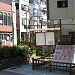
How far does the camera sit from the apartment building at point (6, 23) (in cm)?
5938

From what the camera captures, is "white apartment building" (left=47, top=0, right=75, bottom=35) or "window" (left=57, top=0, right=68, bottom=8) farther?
"window" (left=57, top=0, right=68, bottom=8)

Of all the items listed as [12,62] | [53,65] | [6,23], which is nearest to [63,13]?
[12,62]

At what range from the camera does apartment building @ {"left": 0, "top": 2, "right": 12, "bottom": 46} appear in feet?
195

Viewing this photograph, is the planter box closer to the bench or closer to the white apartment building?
the bench

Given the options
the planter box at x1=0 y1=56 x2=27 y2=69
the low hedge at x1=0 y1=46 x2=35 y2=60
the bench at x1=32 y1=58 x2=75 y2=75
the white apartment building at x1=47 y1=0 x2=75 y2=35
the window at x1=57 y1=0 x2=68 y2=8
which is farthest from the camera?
the window at x1=57 y1=0 x2=68 y2=8

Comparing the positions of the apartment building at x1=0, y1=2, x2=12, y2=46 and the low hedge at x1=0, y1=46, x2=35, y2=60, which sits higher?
the apartment building at x1=0, y1=2, x2=12, y2=46

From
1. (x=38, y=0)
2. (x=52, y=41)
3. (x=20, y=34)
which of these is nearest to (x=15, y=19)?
(x=20, y=34)

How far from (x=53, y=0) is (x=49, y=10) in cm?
143

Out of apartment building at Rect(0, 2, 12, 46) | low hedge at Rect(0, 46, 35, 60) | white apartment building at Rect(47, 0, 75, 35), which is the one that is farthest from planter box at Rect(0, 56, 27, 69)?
apartment building at Rect(0, 2, 12, 46)

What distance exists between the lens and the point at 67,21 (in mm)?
30359

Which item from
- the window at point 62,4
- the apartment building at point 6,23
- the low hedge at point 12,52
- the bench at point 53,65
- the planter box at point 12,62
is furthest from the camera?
the apartment building at point 6,23

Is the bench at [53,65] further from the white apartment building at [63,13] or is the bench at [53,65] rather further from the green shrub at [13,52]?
the white apartment building at [63,13]

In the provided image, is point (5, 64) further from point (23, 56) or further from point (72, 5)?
point (72, 5)

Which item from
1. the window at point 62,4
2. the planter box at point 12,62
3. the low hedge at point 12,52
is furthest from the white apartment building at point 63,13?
the planter box at point 12,62
